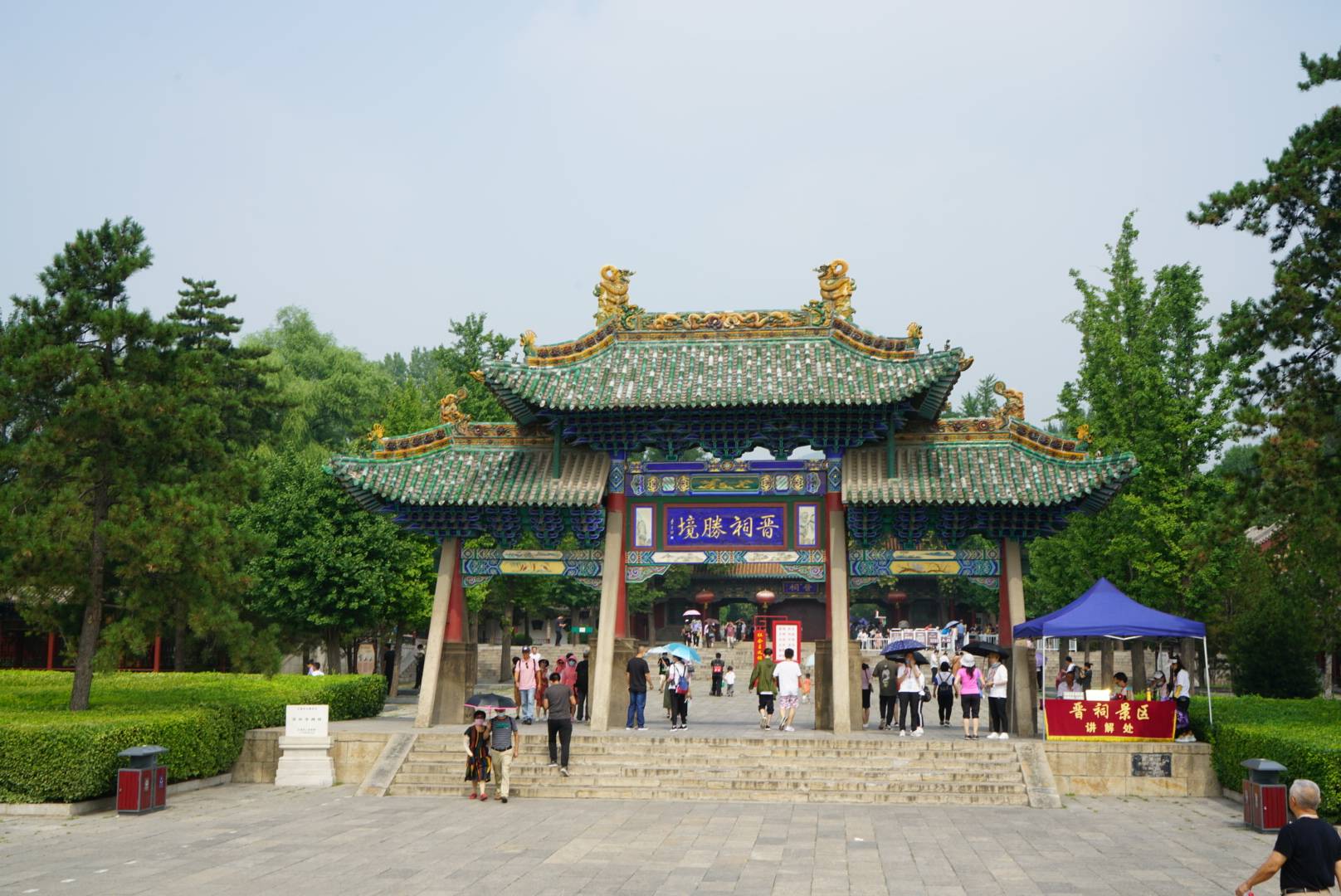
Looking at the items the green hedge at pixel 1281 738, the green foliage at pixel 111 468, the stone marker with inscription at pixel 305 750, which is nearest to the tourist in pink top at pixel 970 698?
the green hedge at pixel 1281 738

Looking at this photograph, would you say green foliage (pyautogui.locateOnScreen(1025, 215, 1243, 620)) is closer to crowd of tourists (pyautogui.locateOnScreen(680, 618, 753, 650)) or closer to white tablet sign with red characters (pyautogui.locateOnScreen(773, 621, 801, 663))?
white tablet sign with red characters (pyautogui.locateOnScreen(773, 621, 801, 663))

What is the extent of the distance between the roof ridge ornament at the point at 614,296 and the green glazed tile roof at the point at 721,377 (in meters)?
0.71

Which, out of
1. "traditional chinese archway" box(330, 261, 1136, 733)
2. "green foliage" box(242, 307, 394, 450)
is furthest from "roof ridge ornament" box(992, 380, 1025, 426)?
"green foliage" box(242, 307, 394, 450)

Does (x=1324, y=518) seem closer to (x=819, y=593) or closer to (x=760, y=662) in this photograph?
(x=760, y=662)

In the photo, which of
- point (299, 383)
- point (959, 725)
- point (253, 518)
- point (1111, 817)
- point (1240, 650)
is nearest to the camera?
point (1111, 817)

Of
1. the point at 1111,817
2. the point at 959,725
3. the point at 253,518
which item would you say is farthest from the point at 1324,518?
the point at 253,518

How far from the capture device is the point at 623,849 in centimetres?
1430

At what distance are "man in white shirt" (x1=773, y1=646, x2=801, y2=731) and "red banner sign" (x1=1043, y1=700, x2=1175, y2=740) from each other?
4.60 meters

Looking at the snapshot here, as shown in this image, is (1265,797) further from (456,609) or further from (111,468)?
(111,468)

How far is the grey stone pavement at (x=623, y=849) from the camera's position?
12.2 meters

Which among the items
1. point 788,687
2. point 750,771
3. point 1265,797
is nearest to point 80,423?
point 750,771

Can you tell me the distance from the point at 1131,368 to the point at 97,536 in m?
25.3

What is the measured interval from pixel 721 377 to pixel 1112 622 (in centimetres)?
796

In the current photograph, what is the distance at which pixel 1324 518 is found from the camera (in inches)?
750
